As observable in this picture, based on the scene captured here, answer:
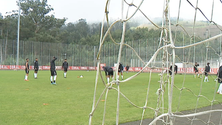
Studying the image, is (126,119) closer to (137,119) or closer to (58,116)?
(137,119)

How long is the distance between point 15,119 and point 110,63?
130ft

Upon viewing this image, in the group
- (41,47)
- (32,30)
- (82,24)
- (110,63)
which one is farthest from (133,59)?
(82,24)

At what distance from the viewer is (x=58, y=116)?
511cm

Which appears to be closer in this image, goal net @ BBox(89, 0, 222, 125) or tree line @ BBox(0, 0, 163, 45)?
goal net @ BBox(89, 0, 222, 125)

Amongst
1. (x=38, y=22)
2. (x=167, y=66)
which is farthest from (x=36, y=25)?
(x=167, y=66)

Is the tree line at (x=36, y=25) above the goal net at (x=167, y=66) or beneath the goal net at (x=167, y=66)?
above

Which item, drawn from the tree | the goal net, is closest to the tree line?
the tree

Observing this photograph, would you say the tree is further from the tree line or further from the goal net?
the goal net

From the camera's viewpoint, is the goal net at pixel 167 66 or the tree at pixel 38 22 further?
the tree at pixel 38 22

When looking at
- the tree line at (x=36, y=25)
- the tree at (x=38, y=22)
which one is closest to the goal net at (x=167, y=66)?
the tree line at (x=36, y=25)

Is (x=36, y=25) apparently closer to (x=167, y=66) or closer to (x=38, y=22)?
(x=38, y=22)

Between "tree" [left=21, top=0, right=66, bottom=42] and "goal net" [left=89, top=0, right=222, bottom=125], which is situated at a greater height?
"tree" [left=21, top=0, right=66, bottom=42]

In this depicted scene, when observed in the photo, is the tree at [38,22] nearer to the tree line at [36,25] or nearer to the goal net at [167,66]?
the tree line at [36,25]

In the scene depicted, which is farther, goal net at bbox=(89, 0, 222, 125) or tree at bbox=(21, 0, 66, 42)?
tree at bbox=(21, 0, 66, 42)
